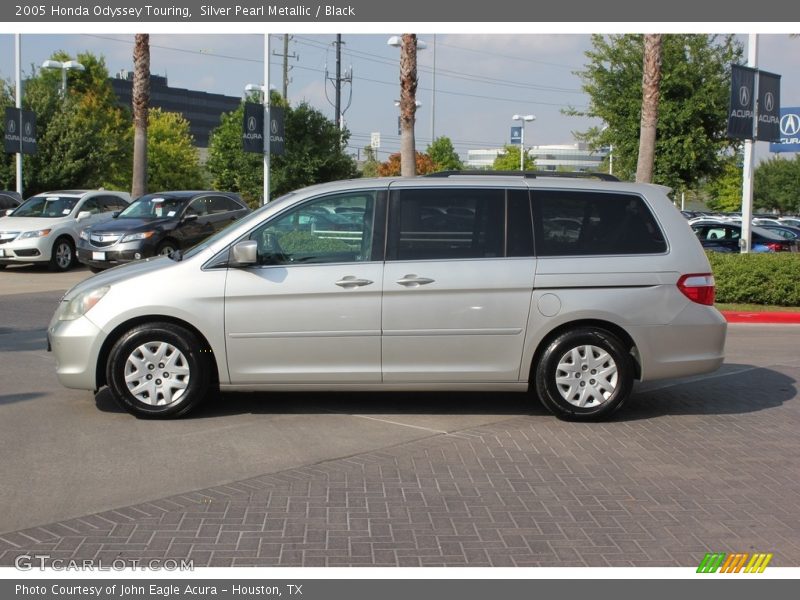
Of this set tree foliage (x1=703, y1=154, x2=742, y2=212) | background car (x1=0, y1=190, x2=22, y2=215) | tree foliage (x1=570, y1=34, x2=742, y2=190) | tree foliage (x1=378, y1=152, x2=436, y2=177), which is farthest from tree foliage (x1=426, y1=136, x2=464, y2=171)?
background car (x1=0, y1=190, x2=22, y2=215)

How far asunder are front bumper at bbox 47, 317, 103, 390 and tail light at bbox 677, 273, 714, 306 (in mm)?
4628

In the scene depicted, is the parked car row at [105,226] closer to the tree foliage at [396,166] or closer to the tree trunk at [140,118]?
the tree trunk at [140,118]

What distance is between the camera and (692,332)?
7797mm

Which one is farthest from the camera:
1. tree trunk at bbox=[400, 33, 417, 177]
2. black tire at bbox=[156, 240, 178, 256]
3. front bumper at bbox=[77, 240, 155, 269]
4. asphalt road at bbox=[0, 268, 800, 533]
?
tree trunk at bbox=[400, 33, 417, 177]

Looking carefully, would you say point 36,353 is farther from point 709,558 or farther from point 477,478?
point 709,558

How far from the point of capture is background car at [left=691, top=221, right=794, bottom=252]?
23.0 m

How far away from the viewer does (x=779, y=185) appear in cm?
8775

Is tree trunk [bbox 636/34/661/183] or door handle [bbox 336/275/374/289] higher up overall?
tree trunk [bbox 636/34/661/183]

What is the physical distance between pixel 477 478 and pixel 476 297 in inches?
70.3

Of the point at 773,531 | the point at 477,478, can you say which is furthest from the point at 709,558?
the point at 477,478

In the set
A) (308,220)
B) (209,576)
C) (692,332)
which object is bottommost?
(209,576)

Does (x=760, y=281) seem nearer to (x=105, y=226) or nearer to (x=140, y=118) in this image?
(x=105, y=226)

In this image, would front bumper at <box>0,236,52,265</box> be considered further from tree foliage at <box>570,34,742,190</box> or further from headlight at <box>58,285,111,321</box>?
tree foliage at <box>570,34,742,190</box>
